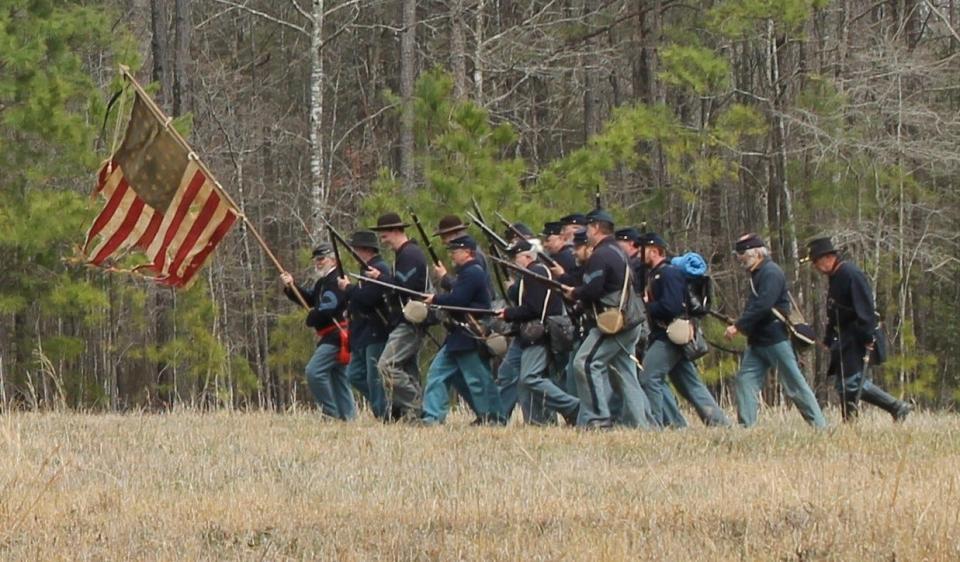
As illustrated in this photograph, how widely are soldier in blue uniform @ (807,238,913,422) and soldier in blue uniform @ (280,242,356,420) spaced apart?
4.45m

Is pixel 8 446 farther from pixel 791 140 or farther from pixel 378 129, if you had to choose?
pixel 378 129

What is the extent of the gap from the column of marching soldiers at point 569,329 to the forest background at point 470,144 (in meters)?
4.63

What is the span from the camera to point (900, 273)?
32.3 meters

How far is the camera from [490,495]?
9555 mm

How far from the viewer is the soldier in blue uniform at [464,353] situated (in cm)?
1519

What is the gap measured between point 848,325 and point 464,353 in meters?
3.46

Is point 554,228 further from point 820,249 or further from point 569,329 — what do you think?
point 820,249

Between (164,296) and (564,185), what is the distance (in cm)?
798

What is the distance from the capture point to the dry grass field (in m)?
8.06

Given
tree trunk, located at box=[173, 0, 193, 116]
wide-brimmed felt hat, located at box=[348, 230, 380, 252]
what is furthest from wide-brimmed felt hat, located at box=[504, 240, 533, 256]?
tree trunk, located at box=[173, 0, 193, 116]

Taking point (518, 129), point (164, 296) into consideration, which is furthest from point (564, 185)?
point (164, 296)

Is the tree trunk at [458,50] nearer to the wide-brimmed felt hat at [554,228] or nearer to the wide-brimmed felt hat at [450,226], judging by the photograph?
the wide-brimmed felt hat at [554,228]

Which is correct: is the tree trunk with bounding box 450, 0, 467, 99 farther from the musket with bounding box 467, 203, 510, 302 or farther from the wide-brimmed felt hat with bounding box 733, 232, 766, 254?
the wide-brimmed felt hat with bounding box 733, 232, 766, 254

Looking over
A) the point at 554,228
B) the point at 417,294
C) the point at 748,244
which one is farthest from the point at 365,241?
the point at 748,244
